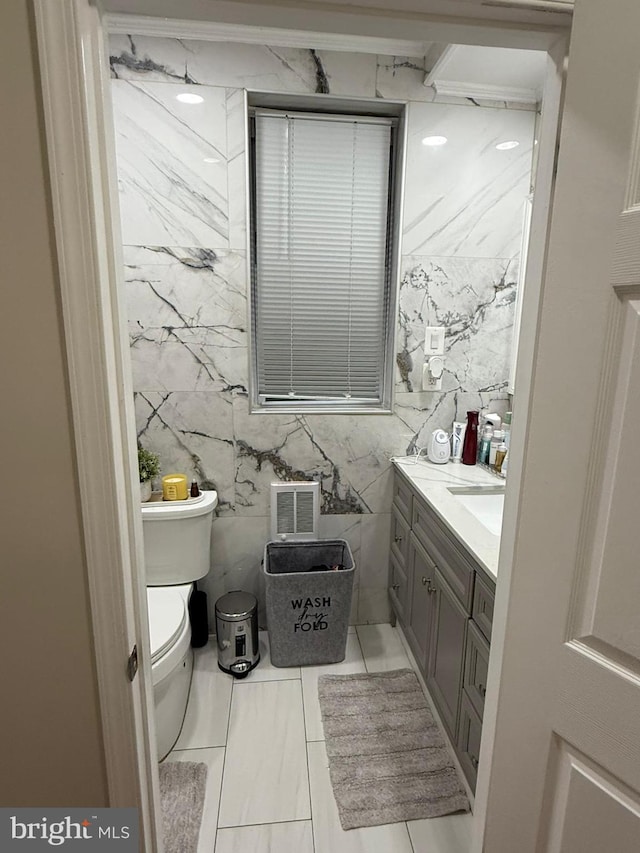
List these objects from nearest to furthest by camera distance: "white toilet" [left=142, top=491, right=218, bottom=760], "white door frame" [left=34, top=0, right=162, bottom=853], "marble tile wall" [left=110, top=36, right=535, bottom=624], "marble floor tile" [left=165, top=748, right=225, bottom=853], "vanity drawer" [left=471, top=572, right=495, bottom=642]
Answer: "white door frame" [left=34, top=0, right=162, bottom=853] → "vanity drawer" [left=471, top=572, right=495, bottom=642] → "marble floor tile" [left=165, top=748, right=225, bottom=853] → "white toilet" [left=142, top=491, right=218, bottom=760] → "marble tile wall" [left=110, top=36, right=535, bottom=624]

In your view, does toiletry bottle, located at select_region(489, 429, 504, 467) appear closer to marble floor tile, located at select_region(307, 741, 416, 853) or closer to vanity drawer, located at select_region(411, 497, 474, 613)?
vanity drawer, located at select_region(411, 497, 474, 613)

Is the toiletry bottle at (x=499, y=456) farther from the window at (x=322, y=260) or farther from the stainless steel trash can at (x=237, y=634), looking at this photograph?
the stainless steel trash can at (x=237, y=634)

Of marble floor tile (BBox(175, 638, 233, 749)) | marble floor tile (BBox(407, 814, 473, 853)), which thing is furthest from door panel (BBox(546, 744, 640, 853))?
marble floor tile (BBox(175, 638, 233, 749))

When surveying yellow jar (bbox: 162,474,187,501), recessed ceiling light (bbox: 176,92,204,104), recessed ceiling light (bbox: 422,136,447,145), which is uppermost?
recessed ceiling light (bbox: 176,92,204,104)

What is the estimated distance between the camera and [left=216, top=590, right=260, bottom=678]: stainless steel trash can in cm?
213

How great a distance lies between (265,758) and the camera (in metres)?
1.77

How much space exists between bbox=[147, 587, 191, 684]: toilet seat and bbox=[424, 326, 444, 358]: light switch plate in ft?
4.92

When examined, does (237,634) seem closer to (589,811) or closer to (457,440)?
(457,440)

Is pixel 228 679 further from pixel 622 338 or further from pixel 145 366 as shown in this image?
pixel 622 338

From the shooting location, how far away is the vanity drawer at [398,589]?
221 cm

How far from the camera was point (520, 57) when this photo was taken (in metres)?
1.78

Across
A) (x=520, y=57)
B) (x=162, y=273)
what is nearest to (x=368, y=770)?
(x=162, y=273)

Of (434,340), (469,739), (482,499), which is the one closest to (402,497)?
(482,499)

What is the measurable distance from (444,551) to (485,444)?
0.73 m
